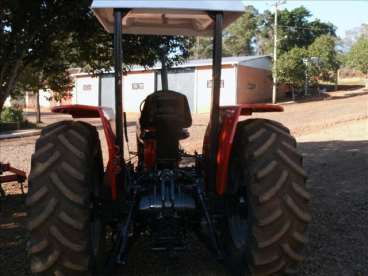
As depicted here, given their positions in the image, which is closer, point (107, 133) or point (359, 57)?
point (107, 133)

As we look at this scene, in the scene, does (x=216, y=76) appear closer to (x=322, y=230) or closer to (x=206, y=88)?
(x=322, y=230)

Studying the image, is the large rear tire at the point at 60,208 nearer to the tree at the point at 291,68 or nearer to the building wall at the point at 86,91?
the tree at the point at 291,68

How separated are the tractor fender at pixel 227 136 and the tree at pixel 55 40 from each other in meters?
4.43

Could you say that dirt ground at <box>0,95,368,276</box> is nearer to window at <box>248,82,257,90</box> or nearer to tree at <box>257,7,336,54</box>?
window at <box>248,82,257,90</box>

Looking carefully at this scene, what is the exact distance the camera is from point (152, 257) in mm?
5422

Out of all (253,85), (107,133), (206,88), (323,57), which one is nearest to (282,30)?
(323,57)

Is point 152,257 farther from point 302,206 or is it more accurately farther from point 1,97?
point 1,97

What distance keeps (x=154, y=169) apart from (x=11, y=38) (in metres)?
4.35

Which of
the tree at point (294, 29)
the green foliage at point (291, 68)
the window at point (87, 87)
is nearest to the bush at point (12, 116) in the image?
the window at point (87, 87)

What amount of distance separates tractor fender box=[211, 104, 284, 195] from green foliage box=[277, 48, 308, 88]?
1409 inches

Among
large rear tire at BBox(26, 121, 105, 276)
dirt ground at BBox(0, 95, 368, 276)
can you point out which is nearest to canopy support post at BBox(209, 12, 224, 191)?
large rear tire at BBox(26, 121, 105, 276)

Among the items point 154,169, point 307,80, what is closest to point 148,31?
point 154,169

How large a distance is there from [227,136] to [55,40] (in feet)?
19.3

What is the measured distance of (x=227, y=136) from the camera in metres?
4.45
